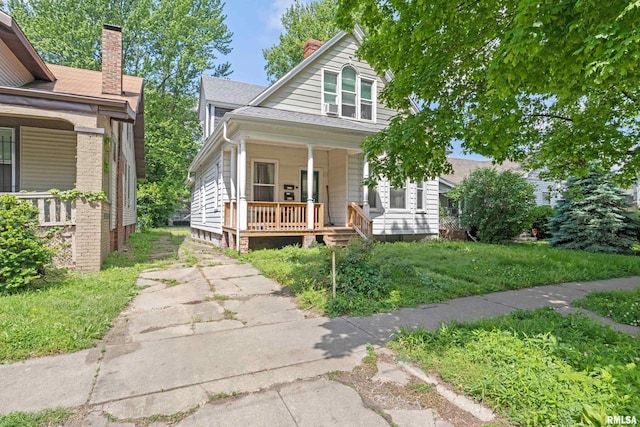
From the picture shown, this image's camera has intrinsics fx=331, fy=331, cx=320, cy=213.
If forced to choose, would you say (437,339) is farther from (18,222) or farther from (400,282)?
(18,222)

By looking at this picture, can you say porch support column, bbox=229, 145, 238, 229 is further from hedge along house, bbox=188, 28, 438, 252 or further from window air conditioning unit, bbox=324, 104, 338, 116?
window air conditioning unit, bbox=324, 104, 338, 116

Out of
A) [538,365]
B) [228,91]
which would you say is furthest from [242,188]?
[228,91]

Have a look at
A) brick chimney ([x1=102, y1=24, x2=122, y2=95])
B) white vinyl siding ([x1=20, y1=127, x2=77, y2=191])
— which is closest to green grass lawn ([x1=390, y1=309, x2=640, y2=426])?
brick chimney ([x1=102, y1=24, x2=122, y2=95])

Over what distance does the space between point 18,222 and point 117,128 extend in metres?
6.06

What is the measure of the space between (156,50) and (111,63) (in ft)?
73.2

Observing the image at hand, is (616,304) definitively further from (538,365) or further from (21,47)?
(21,47)

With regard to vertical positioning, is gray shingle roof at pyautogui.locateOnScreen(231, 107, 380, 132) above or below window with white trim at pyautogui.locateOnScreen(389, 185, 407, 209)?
above

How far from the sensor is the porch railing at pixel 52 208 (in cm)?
654

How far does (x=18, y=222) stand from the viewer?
5.15 m

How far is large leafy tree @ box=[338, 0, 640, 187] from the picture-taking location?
2852 millimetres

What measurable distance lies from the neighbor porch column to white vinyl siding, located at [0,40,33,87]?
3429mm

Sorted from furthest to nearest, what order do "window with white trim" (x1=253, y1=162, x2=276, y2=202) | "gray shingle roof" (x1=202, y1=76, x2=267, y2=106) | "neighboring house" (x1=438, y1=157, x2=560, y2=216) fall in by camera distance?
1. "neighboring house" (x1=438, y1=157, x2=560, y2=216)
2. "gray shingle roof" (x1=202, y1=76, x2=267, y2=106)
3. "window with white trim" (x1=253, y1=162, x2=276, y2=202)

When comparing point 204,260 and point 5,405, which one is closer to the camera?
point 5,405

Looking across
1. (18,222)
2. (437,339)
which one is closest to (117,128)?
(18,222)
